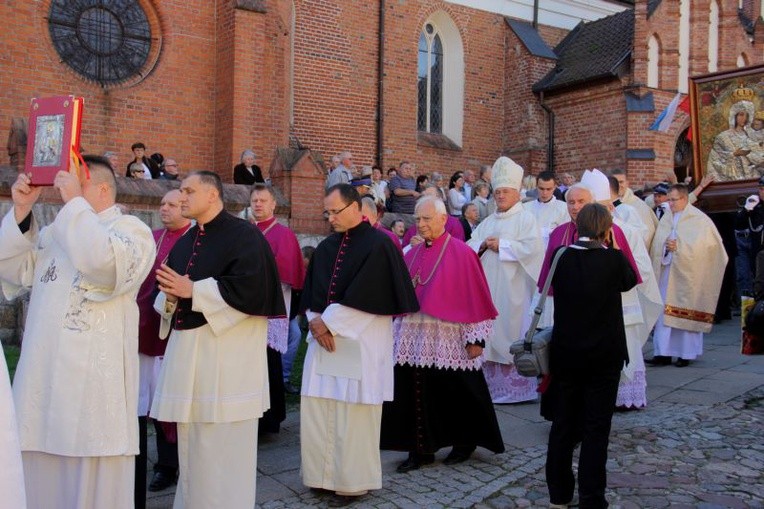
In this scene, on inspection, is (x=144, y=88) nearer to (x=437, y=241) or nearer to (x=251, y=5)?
(x=251, y=5)

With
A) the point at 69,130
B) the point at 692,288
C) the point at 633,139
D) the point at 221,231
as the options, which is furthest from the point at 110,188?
the point at 633,139

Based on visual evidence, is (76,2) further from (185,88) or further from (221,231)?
(221,231)

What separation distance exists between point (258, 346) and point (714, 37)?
70.1ft

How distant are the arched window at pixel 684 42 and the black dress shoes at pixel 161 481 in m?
19.1

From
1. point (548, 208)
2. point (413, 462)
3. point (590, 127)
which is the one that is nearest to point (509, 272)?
point (548, 208)

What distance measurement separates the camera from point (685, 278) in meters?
10.5

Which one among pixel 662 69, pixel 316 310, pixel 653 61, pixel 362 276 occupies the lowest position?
pixel 316 310

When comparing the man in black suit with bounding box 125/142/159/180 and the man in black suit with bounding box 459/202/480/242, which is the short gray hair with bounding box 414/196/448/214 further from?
the man in black suit with bounding box 125/142/159/180

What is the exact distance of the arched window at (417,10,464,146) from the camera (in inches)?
843

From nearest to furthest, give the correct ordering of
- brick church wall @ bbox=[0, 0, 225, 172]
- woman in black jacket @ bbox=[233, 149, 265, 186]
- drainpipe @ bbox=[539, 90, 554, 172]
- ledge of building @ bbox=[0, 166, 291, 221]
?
ledge of building @ bbox=[0, 166, 291, 221] < woman in black jacket @ bbox=[233, 149, 265, 186] < brick church wall @ bbox=[0, 0, 225, 172] < drainpipe @ bbox=[539, 90, 554, 172]

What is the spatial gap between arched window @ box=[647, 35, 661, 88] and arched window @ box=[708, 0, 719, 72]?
2313 mm

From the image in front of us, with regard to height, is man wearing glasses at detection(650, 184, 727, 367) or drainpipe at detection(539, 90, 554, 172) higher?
drainpipe at detection(539, 90, 554, 172)

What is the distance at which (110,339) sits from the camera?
4.14 m

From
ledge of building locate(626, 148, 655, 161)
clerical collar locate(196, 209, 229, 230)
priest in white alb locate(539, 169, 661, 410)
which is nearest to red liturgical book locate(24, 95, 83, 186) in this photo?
clerical collar locate(196, 209, 229, 230)
